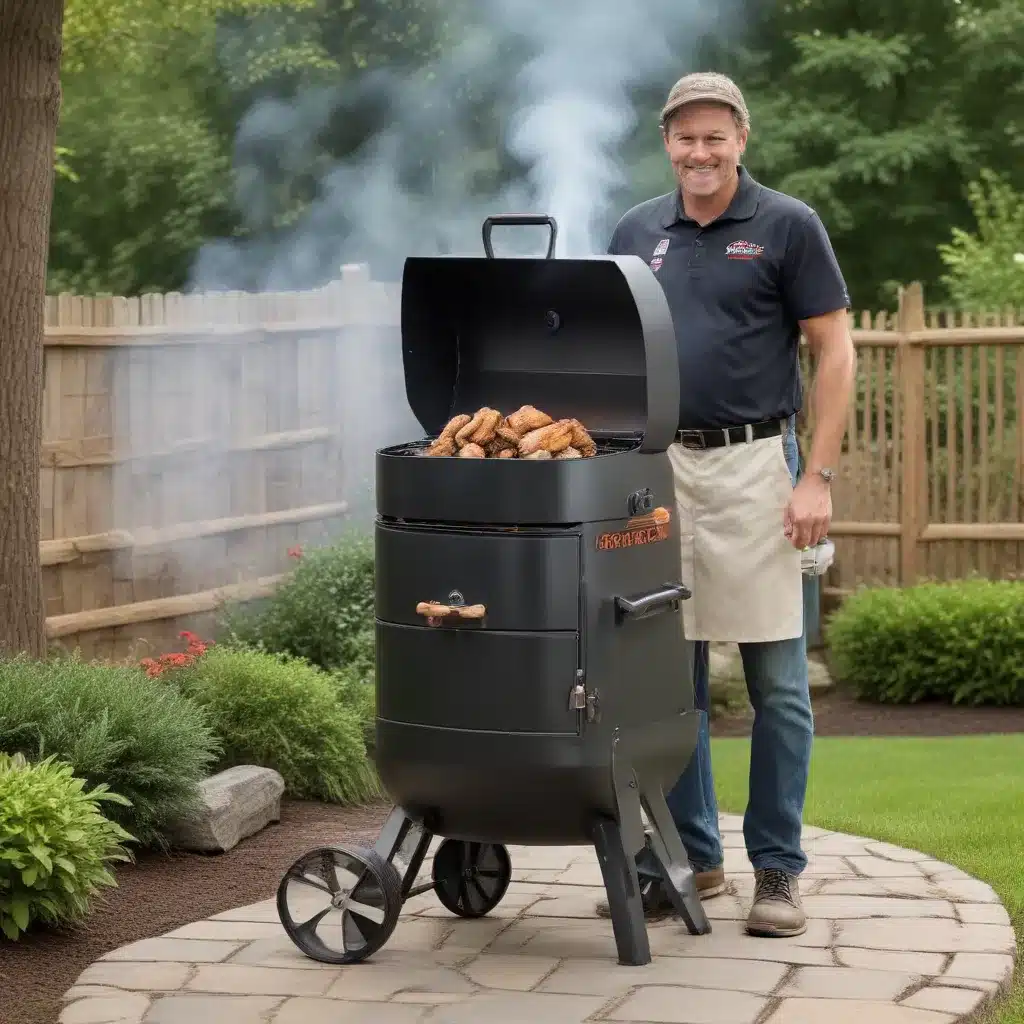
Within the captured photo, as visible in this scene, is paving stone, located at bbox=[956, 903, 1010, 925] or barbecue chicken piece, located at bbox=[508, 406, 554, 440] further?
paving stone, located at bbox=[956, 903, 1010, 925]

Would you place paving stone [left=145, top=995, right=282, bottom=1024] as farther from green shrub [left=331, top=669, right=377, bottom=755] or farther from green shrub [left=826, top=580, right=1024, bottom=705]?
green shrub [left=826, top=580, right=1024, bottom=705]

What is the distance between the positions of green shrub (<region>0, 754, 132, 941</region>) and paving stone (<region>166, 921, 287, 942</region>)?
0.21 metres

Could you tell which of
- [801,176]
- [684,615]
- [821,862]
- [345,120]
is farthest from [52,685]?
[345,120]

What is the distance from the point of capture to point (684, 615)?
398cm

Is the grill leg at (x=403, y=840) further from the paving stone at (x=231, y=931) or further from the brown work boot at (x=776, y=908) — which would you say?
the brown work boot at (x=776, y=908)

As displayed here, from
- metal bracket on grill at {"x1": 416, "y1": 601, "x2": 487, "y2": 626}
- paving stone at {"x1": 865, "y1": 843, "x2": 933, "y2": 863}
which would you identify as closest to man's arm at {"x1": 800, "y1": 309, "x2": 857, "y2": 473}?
metal bracket on grill at {"x1": 416, "y1": 601, "x2": 487, "y2": 626}

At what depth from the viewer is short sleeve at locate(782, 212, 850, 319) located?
3.82 metres

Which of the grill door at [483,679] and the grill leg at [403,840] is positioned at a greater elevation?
the grill door at [483,679]

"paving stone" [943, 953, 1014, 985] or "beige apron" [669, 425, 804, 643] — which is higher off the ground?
"beige apron" [669, 425, 804, 643]

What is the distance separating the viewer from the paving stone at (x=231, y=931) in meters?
3.94

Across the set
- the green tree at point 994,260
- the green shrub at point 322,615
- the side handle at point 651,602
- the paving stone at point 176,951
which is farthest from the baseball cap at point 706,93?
the green tree at point 994,260

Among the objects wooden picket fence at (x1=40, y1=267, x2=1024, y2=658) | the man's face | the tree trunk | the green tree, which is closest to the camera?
the man's face

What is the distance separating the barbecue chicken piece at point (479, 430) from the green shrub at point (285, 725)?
206 centimetres

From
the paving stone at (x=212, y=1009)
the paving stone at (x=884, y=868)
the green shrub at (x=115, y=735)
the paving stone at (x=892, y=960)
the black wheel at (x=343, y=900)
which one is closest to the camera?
the paving stone at (x=212, y=1009)
